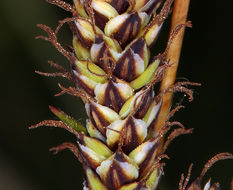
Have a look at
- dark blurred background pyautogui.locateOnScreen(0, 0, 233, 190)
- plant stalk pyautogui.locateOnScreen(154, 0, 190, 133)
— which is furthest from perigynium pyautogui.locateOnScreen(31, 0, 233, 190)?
dark blurred background pyautogui.locateOnScreen(0, 0, 233, 190)

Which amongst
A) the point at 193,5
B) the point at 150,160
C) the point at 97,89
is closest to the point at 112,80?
→ the point at 97,89

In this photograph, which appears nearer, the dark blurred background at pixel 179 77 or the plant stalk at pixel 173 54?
the plant stalk at pixel 173 54

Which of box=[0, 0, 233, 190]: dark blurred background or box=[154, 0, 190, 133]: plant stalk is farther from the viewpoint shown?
box=[0, 0, 233, 190]: dark blurred background

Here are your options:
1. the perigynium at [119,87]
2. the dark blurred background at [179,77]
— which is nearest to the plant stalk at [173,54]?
the perigynium at [119,87]

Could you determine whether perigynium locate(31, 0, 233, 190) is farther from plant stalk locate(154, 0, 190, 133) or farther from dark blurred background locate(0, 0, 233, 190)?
dark blurred background locate(0, 0, 233, 190)

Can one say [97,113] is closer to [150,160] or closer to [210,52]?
[150,160]

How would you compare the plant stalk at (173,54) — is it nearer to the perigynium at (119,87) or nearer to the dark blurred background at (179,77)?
the perigynium at (119,87)

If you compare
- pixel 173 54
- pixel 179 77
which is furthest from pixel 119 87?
pixel 179 77
